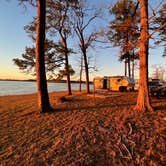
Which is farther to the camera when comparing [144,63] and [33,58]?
[33,58]

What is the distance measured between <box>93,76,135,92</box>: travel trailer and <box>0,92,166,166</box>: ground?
38.3 ft

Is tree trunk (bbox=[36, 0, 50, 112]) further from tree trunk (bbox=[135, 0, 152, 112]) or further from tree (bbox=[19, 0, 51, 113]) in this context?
tree trunk (bbox=[135, 0, 152, 112])

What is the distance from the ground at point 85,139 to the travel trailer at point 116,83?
11677 millimetres

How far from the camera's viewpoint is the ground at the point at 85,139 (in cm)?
352

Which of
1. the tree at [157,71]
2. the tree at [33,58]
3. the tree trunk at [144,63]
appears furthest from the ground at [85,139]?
the tree at [157,71]

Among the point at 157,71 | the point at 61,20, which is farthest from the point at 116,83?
the point at 157,71

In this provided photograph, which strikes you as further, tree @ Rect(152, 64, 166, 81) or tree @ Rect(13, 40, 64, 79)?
tree @ Rect(152, 64, 166, 81)

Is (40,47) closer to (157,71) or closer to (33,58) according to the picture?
(33,58)

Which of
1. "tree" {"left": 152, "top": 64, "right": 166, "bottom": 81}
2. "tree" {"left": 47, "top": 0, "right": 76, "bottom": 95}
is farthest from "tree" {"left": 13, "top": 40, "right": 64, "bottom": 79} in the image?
"tree" {"left": 152, "top": 64, "right": 166, "bottom": 81}

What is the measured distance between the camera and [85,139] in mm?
4457

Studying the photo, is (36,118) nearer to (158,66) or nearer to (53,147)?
(53,147)

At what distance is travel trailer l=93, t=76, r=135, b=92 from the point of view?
59.6 feet

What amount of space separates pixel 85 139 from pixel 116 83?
15.4m

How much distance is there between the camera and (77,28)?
1678 centimetres
